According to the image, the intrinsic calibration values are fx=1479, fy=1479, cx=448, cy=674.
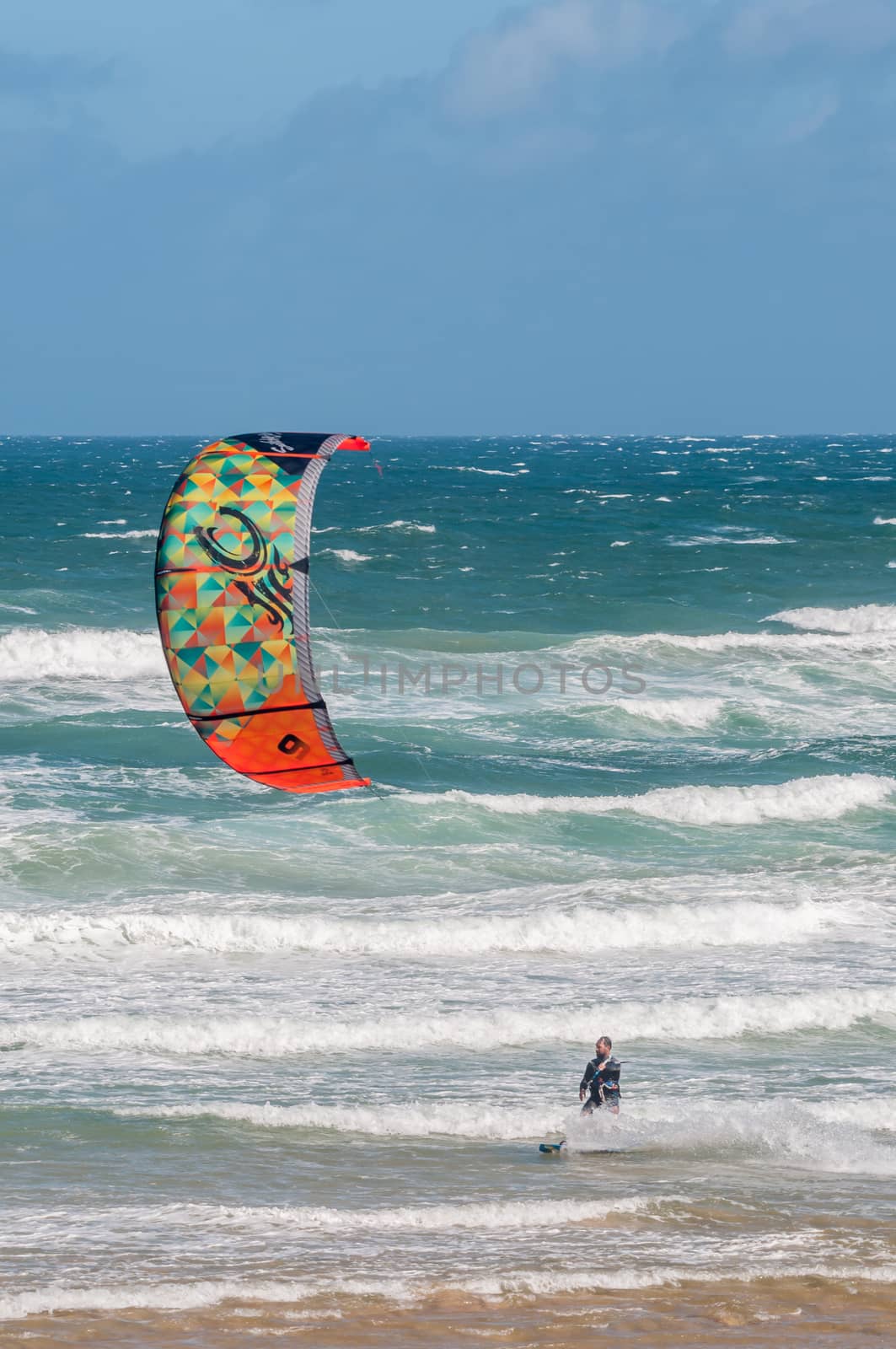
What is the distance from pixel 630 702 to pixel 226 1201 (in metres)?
17.9

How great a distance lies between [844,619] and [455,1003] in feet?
85.2

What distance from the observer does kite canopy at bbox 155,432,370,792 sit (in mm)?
11773

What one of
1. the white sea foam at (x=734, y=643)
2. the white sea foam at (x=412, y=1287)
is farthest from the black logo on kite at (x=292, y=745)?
the white sea foam at (x=734, y=643)

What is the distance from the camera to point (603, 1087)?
10023 mm

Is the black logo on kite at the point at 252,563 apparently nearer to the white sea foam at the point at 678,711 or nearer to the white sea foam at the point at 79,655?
the white sea foam at the point at 678,711

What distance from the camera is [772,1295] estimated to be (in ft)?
25.1

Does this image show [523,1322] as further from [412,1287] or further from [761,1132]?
[761,1132]

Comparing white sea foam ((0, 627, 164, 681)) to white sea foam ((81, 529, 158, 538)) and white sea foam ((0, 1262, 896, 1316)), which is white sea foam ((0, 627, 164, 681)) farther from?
white sea foam ((0, 1262, 896, 1316))

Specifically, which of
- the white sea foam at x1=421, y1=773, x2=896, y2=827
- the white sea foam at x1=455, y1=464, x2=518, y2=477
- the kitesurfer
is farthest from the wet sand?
the white sea foam at x1=455, y1=464, x2=518, y2=477

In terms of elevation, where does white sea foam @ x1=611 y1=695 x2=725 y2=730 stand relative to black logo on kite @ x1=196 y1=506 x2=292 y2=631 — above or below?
below

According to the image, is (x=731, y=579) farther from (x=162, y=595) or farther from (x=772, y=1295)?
(x=772, y=1295)

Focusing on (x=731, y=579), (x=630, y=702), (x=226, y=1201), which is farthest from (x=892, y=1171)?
(x=731, y=579)

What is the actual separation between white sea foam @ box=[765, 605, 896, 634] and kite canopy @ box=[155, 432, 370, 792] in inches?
1006

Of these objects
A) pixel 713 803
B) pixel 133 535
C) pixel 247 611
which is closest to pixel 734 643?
pixel 713 803
